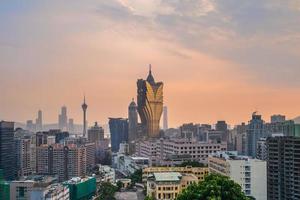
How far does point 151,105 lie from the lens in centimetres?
4128

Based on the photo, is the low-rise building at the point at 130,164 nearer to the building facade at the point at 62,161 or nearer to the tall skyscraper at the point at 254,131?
the building facade at the point at 62,161

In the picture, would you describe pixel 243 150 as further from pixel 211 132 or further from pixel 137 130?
pixel 137 130

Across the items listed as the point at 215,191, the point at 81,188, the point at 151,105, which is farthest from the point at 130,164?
the point at 215,191

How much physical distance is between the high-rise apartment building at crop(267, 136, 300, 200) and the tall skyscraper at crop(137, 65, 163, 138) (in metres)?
27.5

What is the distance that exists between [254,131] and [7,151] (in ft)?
45.7

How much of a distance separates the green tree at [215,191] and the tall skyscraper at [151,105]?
113 feet

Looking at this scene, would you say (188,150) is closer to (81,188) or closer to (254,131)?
(81,188)

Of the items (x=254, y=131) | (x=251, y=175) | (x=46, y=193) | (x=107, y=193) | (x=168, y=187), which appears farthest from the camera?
(x=254, y=131)

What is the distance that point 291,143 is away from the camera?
1327 cm

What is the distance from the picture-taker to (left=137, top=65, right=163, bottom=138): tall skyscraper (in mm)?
41281

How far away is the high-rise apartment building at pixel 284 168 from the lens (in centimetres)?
1284

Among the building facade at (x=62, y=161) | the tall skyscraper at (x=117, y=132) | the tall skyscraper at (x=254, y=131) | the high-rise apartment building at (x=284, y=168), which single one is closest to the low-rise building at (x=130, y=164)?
the building facade at (x=62, y=161)

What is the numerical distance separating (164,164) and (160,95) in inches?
802

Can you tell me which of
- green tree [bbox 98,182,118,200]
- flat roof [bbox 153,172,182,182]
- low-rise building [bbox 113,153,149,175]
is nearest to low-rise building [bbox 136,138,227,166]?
low-rise building [bbox 113,153,149,175]
